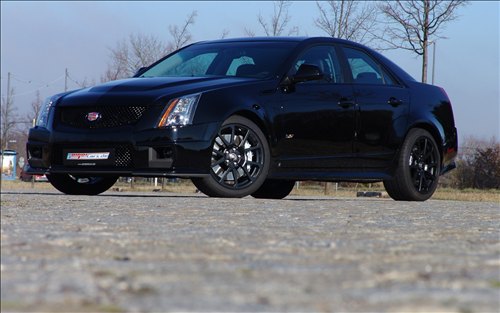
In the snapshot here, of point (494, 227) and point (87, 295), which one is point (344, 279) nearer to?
point (87, 295)

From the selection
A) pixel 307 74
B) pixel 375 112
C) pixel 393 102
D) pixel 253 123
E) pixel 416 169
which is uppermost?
pixel 307 74

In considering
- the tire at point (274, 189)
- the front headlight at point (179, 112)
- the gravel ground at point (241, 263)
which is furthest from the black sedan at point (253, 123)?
the gravel ground at point (241, 263)

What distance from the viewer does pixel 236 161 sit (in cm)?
808

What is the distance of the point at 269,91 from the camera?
8.32 meters

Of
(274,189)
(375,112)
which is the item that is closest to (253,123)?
(375,112)

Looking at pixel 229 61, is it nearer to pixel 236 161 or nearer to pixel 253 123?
pixel 253 123

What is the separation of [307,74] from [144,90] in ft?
4.73

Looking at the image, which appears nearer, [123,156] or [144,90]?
[123,156]

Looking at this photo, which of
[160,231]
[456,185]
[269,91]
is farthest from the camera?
[456,185]

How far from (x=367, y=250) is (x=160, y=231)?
3.71 ft

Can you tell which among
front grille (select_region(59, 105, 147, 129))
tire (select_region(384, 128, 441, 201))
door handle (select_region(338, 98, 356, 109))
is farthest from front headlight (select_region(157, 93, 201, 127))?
tire (select_region(384, 128, 441, 201))

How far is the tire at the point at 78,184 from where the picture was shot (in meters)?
9.18

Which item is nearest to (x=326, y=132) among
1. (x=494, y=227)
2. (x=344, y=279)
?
(x=494, y=227)

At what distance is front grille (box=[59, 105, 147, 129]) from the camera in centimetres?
788
